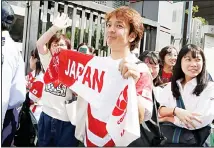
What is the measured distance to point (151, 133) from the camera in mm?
1293

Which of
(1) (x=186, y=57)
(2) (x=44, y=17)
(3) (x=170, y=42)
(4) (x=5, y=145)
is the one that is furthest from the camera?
(3) (x=170, y=42)

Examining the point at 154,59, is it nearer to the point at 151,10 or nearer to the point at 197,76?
the point at 197,76

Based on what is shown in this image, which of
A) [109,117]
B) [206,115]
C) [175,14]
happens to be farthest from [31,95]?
[175,14]

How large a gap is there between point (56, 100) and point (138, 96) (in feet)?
2.17

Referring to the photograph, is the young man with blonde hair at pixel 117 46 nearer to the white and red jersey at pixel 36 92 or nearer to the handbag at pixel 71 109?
the handbag at pixel 71 109

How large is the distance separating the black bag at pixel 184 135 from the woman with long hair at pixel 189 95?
1.4 inches

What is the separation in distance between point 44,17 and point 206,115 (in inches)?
78.7

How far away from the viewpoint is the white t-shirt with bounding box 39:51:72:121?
1688mm

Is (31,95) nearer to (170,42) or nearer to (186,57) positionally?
(186,57)

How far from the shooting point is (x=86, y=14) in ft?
10.9

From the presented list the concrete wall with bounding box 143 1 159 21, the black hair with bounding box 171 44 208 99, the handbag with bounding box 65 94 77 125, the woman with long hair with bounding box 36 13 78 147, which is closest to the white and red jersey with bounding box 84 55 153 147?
the handbag with bounding box 65 94 77 125

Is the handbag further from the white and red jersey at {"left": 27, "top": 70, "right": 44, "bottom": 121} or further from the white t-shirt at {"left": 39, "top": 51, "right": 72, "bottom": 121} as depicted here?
the white and red jersey at {"left": 27, "top": 70, "right": 44, "bottom": 121}

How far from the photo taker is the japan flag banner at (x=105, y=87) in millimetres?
1144

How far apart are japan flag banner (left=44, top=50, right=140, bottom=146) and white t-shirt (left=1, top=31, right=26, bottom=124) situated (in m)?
0.15
